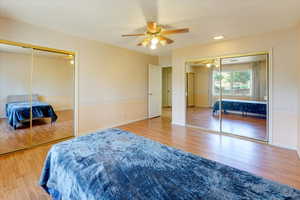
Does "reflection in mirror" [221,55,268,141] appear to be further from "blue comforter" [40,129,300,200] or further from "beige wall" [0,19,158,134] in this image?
"blue comforter" [40,129,300,200]

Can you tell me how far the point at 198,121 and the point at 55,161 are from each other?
14.2 feet

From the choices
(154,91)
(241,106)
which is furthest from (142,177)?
(154,91)

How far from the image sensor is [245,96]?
14.2 ft

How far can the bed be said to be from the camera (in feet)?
10.2

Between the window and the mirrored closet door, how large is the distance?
13.2 feet

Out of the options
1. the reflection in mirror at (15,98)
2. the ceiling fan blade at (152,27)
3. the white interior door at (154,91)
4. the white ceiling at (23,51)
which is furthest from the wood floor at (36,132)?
the white interior door at (154,91)

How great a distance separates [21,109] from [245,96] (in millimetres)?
5626

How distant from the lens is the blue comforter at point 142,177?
0.99 m

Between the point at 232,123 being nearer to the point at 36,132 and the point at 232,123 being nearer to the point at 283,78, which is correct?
the point at 283,78

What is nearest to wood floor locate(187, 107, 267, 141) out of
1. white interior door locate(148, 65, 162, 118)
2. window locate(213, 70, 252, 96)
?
window locate(213, 70, 252, 96)

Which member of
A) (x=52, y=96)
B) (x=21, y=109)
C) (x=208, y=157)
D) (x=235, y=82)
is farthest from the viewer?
(x=235, y=82)

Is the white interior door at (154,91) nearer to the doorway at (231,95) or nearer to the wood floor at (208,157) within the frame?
the doorway at (231,95)

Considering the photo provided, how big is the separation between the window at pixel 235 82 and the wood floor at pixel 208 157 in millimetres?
1443

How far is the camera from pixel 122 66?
485cm
